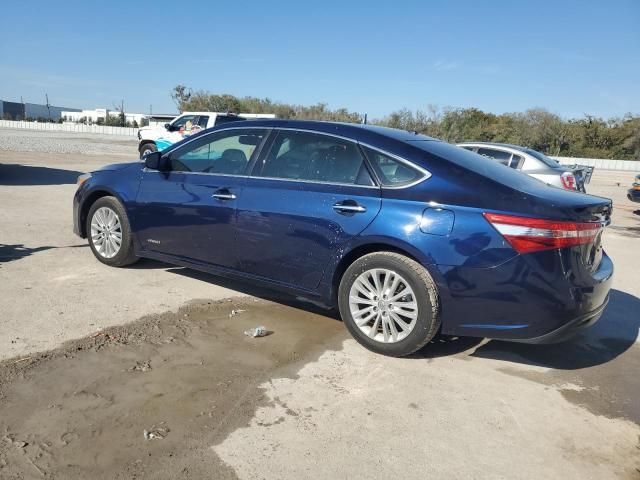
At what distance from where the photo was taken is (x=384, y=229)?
376 cm

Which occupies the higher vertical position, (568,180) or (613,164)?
(568,180)

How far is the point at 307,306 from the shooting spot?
16.0 feet

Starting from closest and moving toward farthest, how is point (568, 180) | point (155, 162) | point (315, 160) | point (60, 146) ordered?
point (315, 160), point (155, 162), point (568, 180), point (60, 146)

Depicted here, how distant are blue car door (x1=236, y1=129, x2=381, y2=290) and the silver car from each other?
7586 millimetres

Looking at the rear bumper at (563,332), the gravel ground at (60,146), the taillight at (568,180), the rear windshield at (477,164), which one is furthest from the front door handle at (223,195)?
the gravel ground at (60,146)

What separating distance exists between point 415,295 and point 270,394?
1.22m

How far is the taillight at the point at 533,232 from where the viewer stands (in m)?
3.38

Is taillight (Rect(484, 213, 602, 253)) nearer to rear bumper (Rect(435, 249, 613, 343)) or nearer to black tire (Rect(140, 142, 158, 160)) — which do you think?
rear bumper (Rect(435, 249, 613, 343))

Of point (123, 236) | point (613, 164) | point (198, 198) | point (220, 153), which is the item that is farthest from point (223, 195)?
point (613, 164)

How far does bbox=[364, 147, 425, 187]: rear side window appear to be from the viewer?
3836 millimetres

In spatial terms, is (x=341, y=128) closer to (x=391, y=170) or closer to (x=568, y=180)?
(x=391, y=170)

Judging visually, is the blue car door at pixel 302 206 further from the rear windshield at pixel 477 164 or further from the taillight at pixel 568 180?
the taillight at pixel 568 180

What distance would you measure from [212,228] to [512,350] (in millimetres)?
2730

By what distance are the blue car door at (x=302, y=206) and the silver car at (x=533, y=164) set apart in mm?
7586
